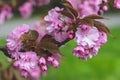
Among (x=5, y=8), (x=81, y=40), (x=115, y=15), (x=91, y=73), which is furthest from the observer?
(x=115, y=15)

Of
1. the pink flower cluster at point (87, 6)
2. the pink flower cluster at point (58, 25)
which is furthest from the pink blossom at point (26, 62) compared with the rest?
the pink flower cluster at point (87, 6)

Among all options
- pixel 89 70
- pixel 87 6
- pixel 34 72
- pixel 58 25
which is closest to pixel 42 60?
pixel 58 25

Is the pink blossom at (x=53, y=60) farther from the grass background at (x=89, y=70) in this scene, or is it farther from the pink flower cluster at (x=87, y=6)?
the grass background at (x=89, y=70)

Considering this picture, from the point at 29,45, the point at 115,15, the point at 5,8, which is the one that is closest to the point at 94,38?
the point at 29,45

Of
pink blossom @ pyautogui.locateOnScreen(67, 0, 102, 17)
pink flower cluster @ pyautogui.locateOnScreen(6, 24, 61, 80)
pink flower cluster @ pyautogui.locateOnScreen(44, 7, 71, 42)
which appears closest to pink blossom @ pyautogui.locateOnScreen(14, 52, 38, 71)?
pink flower cluster @ pyautogui.locateOnScreen(6, 24, 61, 80)

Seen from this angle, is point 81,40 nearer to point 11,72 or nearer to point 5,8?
point 11,72

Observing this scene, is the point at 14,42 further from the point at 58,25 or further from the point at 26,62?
the point at 58,25
